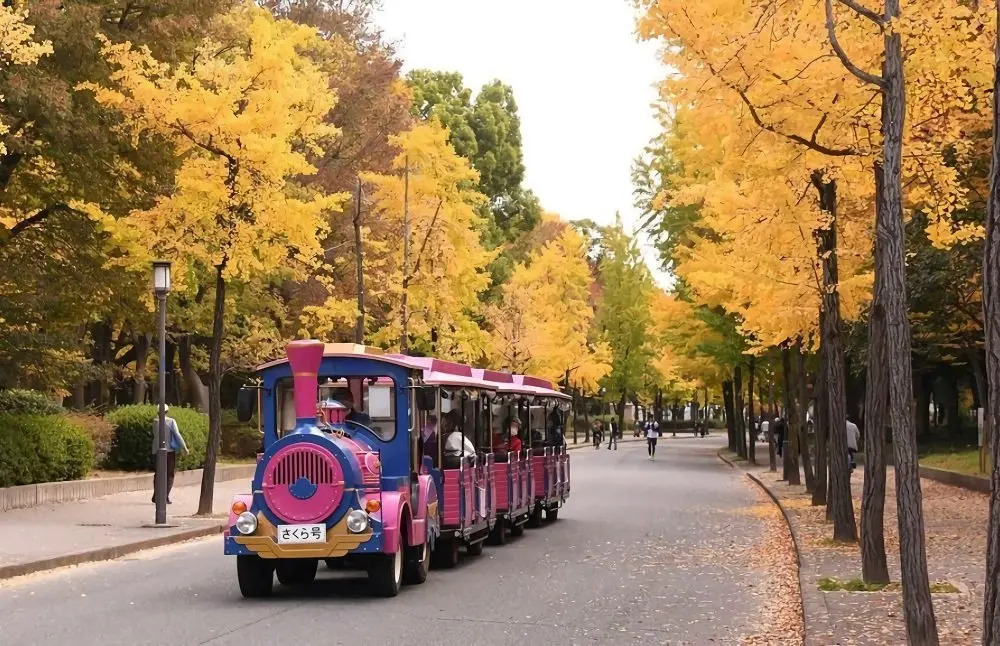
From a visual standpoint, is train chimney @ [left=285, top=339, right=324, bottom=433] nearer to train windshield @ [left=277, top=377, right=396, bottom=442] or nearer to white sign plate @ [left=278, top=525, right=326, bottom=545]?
white sign plate @ [left=278, top=525, right=326, bottom=545]

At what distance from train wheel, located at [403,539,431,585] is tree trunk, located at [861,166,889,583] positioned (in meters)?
4.84

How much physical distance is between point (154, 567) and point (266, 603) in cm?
397

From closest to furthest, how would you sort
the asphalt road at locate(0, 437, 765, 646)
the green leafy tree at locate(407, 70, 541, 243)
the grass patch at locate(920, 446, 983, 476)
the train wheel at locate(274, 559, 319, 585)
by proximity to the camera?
the asphalt road at locate(0, 437, 765, 646) → the train wheel at locate(274, 559, 319, 585) → the grass patch at locate(920, 446, 983, 476) → the green leafy tree at locate(407, 70, 541, 243)

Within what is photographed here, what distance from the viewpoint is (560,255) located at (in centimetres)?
7669

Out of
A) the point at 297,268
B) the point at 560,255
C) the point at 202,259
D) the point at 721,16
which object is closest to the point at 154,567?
the point at 202,259

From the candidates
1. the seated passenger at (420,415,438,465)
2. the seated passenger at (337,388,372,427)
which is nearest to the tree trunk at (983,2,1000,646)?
the seated passenger at (337,388,372,427)

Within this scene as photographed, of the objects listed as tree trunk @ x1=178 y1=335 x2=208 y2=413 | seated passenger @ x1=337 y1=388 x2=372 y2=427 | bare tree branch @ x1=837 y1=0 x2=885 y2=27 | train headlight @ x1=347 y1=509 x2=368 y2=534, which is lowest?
train headlight @ x1=347 y1=509 x2=368 y2=534

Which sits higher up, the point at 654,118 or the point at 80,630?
the point at 654,118

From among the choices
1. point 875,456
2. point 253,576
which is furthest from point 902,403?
point 253,576

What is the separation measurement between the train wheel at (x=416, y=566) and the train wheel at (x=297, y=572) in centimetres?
104

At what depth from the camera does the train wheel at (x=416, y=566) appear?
15320mm

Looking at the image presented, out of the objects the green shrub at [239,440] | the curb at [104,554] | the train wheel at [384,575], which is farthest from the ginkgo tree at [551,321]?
the train wheel at [384,575]

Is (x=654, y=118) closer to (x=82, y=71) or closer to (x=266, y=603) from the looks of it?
(x=82, y=71)

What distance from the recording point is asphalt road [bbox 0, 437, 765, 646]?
11.6 m
